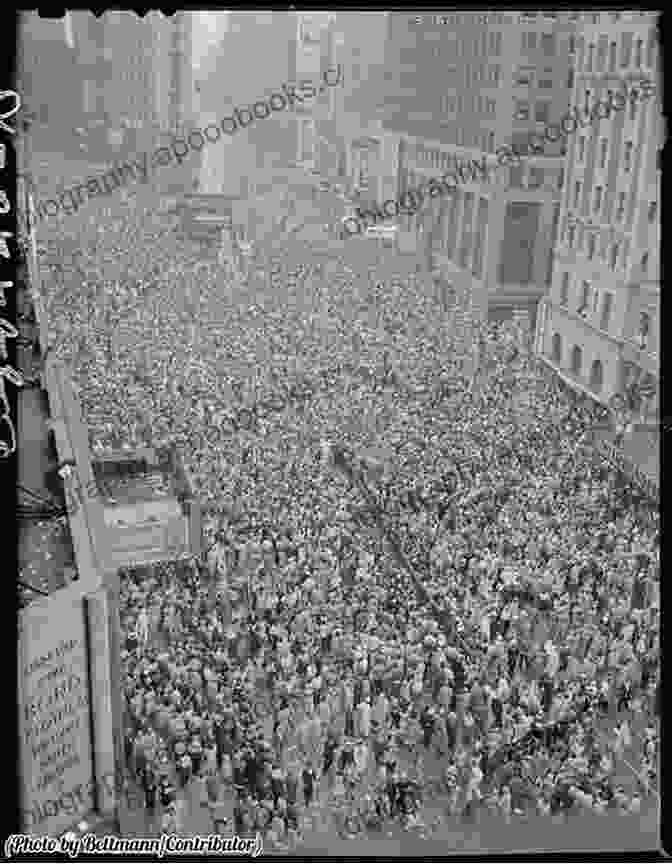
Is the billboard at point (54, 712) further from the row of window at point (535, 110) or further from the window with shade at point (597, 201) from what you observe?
the row of window at point (535, 110)

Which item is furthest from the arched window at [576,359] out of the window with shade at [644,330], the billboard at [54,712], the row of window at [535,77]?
the billboard at [54,712]

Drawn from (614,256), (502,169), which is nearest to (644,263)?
(614,256)

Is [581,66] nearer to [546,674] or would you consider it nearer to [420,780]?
[546,674]

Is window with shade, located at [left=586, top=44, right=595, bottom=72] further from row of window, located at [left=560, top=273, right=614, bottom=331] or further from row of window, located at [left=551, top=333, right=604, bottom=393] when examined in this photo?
row of window, located at [left=551, top=333, right=604, bottom=393]

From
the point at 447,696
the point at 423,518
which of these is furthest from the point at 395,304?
the point at 447,696

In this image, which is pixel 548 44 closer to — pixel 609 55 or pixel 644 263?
pixel 609 55
